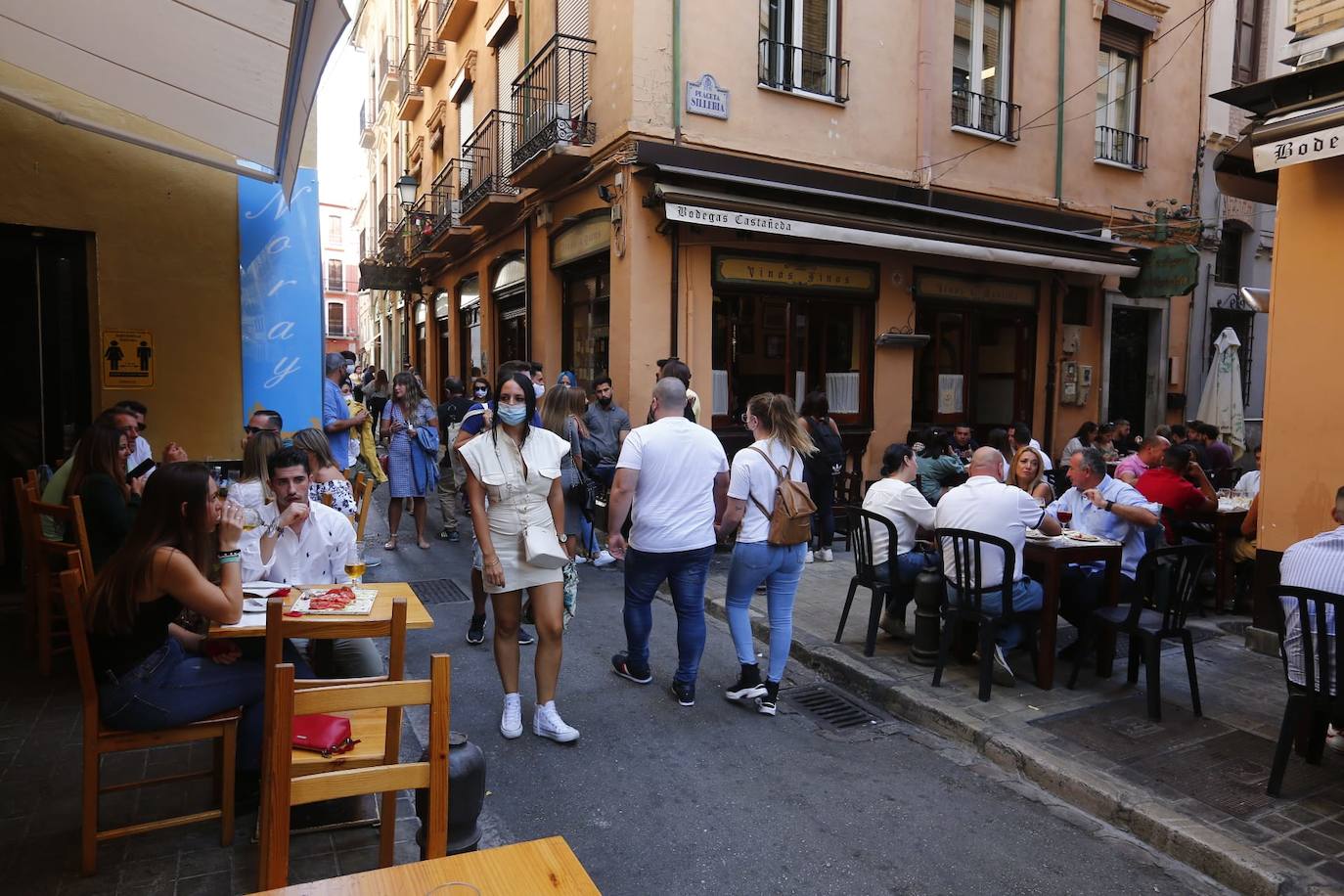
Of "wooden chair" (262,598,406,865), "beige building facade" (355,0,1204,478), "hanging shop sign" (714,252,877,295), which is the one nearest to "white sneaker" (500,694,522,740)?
"wooden chair" (262,598,406,865)

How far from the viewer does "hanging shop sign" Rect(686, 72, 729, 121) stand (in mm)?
10156

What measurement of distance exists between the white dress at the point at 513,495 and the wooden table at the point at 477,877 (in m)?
2.47

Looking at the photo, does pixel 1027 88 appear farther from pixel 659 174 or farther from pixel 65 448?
pixel 65 448

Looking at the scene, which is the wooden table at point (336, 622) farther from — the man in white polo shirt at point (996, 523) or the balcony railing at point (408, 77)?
the balcony railing at point (408, 77)

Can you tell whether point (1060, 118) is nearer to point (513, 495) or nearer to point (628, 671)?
point (628, 671)

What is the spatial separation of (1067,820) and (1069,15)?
43.1 ft

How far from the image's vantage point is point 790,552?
507 cm

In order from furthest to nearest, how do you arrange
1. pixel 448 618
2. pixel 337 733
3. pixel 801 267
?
pixel 801 267
pixel 448 618
pixel 337 733

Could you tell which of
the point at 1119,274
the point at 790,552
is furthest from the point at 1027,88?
the point at 790,552

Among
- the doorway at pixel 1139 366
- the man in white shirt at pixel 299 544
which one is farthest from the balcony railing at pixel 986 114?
the man in white shirt at pixel 299 544

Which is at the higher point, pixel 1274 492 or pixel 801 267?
pixel 801 267

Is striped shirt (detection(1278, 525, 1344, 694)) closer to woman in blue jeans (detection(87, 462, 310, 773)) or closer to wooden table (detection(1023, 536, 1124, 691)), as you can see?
wooden table (detection(1023, 536, 1124, 691))

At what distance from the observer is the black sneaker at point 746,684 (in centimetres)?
505

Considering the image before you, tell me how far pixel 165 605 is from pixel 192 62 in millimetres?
3495
